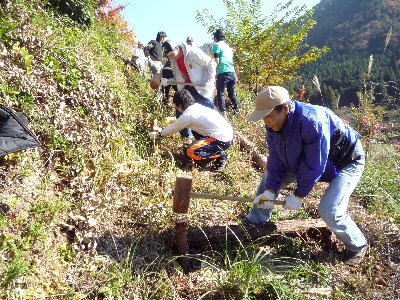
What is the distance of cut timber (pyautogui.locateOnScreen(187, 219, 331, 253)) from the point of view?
3.44m

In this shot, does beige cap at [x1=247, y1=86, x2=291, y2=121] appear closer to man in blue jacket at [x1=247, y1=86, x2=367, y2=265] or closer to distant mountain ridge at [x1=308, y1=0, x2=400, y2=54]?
man in blue jacket at [x1=247, y1=86, x2=367, y2=265]

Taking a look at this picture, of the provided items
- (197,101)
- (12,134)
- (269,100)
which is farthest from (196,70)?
(12,134)

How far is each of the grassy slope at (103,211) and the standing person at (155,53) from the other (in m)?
4.08

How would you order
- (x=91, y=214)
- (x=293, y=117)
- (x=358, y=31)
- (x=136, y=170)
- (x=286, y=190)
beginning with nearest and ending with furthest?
1. (x=293, y=117)
2. (x=91, y=214)
3. (x=136, y=170)
4. (x=286, y=190)
5. (x=358, y=31)

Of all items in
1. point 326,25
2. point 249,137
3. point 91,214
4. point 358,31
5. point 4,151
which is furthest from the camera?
point 326,25

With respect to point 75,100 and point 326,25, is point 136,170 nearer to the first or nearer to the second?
point 75,100

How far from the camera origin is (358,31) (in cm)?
6938

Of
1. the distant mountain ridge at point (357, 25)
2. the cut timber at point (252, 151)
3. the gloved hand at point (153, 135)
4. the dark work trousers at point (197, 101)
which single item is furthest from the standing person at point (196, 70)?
the distant mountain ridge at point (357, 25)

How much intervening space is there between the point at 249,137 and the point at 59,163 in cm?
397

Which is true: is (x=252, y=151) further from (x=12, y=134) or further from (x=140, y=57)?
(x=140, y=57)

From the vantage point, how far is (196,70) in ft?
19.4

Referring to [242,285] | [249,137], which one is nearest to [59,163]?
[242,285]

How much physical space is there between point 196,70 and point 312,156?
3416 mm

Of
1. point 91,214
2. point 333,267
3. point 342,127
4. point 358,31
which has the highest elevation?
point 358,31
